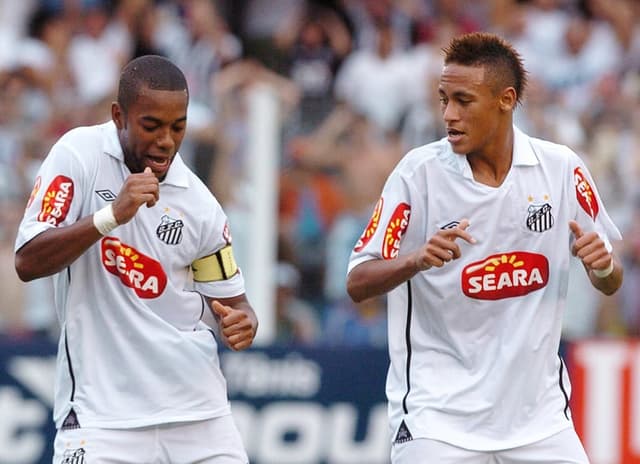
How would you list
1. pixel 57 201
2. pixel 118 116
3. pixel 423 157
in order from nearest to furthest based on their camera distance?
pixel 57 201 → pixel 118 116 → pixel 423 157

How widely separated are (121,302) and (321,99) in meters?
5.70

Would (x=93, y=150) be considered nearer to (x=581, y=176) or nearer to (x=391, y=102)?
(x=581, y=176)

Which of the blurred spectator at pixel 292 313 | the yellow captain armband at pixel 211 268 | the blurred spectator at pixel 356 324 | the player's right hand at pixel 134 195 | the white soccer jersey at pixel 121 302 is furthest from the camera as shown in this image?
the blurred spectator at pixel 356 324

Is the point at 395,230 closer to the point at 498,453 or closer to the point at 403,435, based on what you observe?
the point at 403,435

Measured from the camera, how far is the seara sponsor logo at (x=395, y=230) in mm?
6371

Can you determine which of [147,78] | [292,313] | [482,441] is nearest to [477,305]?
[482,441]

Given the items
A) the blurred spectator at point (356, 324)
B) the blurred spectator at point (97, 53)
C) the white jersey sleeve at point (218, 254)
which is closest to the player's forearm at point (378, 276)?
the white jersey sleeve at point (218, 254)

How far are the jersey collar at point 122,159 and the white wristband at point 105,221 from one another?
1.72 feet

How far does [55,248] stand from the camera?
5887mm

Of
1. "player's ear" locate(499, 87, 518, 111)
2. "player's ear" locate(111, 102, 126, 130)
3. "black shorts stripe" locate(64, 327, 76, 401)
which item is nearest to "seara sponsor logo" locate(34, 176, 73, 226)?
"player's ear" locate(111, 102, 126, 130)

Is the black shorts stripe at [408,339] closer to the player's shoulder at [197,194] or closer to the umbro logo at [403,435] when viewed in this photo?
the umbro logo at [403,435]

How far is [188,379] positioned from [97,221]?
0.97 meters

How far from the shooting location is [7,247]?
1098 cm

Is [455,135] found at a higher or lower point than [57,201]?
higher
